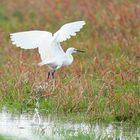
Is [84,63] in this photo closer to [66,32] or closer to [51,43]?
[51,43]

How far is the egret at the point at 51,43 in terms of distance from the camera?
1098 cm

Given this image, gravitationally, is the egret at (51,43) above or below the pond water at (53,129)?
above

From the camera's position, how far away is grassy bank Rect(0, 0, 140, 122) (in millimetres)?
10227

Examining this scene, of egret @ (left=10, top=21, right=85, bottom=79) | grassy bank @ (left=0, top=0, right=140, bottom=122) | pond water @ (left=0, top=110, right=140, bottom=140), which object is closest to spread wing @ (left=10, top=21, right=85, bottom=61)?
egret @ (left=10, top=21, right=85, bottom=79)

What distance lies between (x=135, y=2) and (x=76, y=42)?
8.78ft

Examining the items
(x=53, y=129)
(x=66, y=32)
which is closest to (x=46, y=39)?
(x=66, y=32)

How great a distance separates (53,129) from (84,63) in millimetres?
4125

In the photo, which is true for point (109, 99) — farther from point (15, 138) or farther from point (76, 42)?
point (76, 42)

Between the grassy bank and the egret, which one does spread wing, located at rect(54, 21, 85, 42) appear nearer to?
the egret

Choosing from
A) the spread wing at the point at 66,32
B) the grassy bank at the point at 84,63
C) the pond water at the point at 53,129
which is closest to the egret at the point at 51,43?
the spread wing at the point at 66,32

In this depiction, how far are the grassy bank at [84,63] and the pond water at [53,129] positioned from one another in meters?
0.29

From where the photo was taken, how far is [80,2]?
55.6ft

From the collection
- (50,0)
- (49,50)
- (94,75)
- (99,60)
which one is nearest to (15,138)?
(49,50)

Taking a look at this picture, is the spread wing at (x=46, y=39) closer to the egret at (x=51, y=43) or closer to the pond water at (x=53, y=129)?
the egret at (x=51, y=43)
